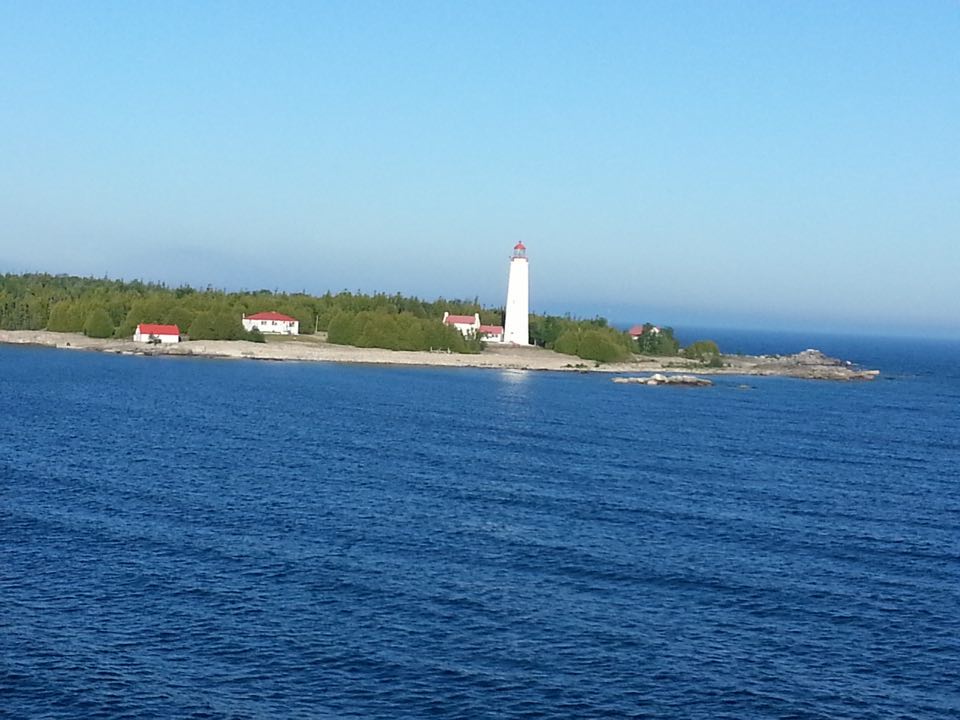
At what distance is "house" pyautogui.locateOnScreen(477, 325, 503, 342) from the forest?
14.2ft

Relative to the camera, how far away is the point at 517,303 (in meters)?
134

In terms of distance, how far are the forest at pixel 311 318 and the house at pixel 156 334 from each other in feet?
6.97

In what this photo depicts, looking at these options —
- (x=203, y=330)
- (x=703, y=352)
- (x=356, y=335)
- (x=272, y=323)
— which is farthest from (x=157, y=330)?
(x=703, y=352)

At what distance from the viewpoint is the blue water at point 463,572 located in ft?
76.1

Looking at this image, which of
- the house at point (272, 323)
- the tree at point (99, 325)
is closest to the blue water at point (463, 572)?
the tree at point (99, 325)

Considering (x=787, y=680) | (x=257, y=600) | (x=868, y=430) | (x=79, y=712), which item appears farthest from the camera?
(x=868, y=430)

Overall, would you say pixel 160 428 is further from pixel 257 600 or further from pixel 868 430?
pixel 868 430

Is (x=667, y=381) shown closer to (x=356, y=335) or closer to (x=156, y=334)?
(x=356, y=335)

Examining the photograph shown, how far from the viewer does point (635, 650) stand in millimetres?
25672

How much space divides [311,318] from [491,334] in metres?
25.2

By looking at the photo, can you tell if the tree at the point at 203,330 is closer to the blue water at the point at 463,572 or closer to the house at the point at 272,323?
the house at the point at 272,323

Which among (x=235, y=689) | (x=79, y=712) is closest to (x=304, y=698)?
(x=235, y=689)

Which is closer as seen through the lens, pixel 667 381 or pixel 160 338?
pixel 667 381

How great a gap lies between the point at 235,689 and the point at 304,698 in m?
1.49
